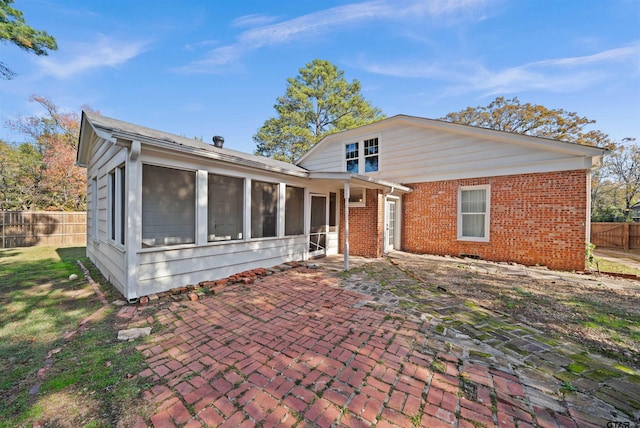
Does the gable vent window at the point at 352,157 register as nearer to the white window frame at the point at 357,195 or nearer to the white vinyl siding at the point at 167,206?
the white window frame at the point at 357,195

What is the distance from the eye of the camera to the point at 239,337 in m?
3.06

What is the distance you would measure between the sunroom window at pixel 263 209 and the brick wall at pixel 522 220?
574 cm

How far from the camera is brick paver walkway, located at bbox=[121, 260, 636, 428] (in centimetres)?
181

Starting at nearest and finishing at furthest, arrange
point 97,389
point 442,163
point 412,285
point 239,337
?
point 97,389 < point 239,337 < point 412,285 < point 442,163

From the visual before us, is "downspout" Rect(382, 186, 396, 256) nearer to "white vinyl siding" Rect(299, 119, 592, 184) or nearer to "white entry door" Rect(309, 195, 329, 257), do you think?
"white vinyl siding" Rect(299, 119, 592, 184)

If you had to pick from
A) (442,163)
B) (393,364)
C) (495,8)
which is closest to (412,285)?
(393,364)

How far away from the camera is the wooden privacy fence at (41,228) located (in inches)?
442

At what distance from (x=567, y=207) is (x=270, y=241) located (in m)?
8.38

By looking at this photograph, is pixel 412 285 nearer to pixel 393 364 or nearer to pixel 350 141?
pixel 393 364

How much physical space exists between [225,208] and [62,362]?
3480 millimetres

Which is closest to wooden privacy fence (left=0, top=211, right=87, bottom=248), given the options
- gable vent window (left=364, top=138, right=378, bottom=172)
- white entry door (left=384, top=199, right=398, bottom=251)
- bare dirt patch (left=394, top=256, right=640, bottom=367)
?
Result: gable vent window (left=364, top=138, right=378, bottom=172)

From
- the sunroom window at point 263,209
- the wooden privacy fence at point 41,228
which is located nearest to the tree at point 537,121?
the sunroom window at point 263,209

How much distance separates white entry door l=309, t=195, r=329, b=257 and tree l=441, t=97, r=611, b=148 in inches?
729

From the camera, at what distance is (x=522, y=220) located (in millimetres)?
7332
